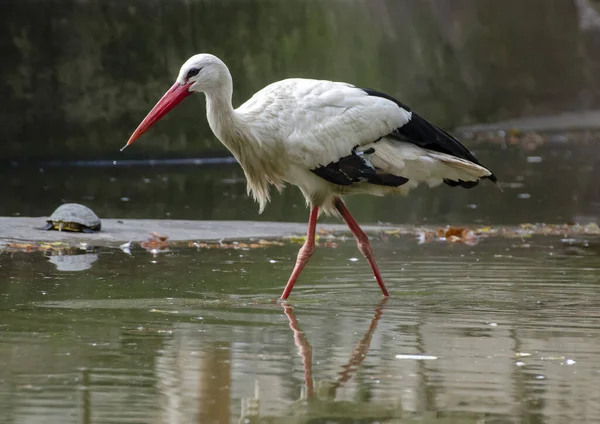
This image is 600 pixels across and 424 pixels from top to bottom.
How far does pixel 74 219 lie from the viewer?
36.5ft

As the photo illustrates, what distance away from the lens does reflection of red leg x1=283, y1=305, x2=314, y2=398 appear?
5656mm

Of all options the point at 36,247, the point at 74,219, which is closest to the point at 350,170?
the point at 36,247

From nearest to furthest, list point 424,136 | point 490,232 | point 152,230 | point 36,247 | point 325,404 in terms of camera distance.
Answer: point 325,404
point 424,136
point 36,247
point 152,230
point 490,232

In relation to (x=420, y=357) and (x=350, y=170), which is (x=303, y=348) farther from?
(x=350, y=170)

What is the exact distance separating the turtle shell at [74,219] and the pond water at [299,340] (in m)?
0.89

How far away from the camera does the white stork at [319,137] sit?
851cm

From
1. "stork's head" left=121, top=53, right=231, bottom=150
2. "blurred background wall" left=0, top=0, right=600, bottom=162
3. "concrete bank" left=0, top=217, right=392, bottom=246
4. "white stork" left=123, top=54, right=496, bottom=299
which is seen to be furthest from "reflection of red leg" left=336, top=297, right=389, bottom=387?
"blurred background wall" left=0, top=0, right=600, bottom=162

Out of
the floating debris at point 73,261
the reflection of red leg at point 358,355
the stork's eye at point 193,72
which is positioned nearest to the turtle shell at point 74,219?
the floating debris at point 73,261

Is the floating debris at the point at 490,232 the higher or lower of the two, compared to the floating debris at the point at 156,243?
higher

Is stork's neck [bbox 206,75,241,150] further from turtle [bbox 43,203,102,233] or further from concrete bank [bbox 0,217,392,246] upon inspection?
turtle [bbox 43,203,102,233]

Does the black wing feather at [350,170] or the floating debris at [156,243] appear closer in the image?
the black wing feather at [350,170]

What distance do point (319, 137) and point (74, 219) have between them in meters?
3.34

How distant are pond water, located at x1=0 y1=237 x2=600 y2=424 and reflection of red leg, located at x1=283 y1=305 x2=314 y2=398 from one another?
0.5 inches

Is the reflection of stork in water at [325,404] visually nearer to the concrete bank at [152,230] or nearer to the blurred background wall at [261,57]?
the concrete bank at [152,230]
